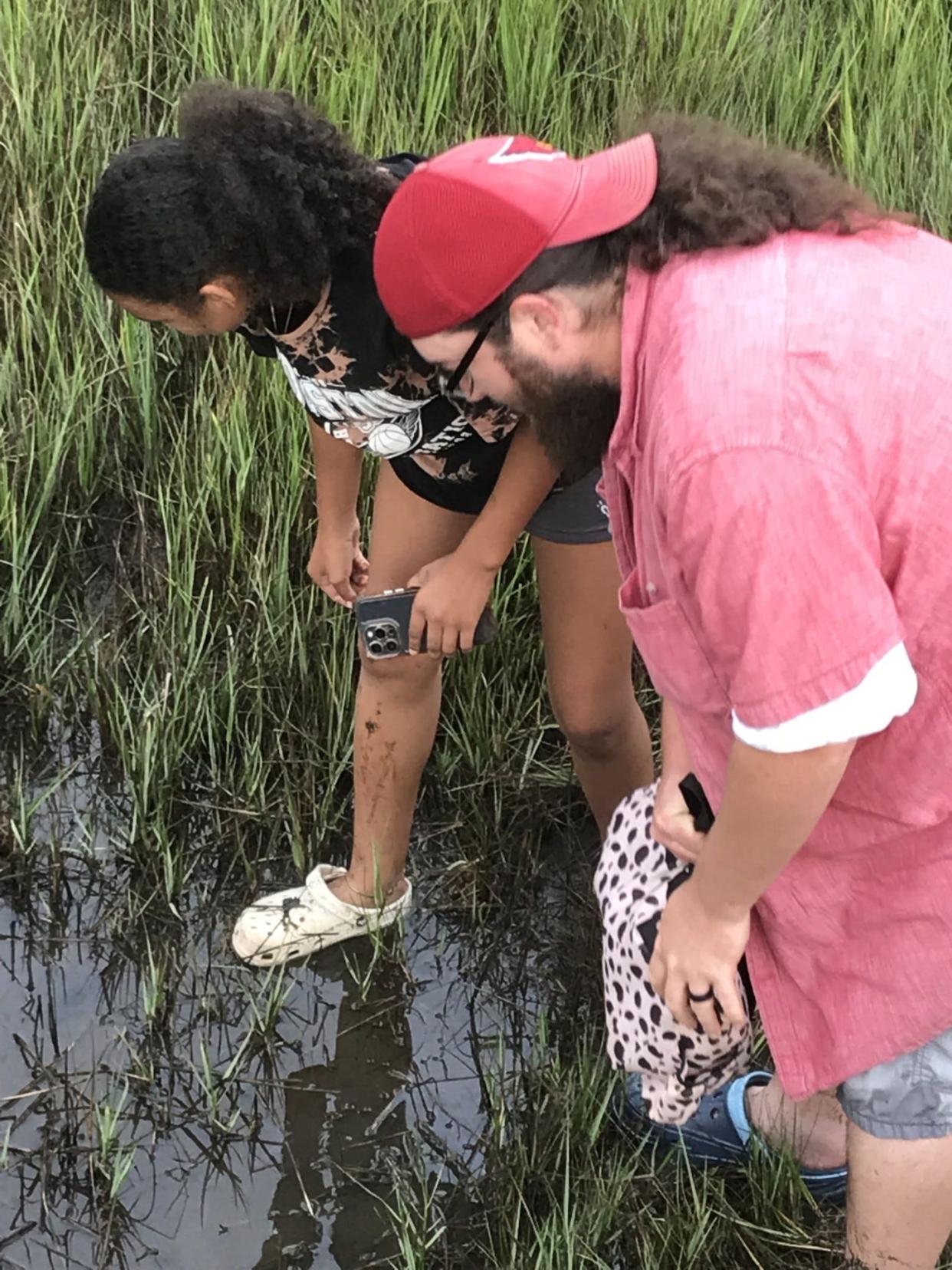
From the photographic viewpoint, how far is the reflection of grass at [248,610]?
5.36 feet

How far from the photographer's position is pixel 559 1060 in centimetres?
178

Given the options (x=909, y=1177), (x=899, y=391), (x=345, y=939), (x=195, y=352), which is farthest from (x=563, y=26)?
(x=909, y=1177)

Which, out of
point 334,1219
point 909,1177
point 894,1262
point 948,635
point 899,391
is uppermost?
point 899,391

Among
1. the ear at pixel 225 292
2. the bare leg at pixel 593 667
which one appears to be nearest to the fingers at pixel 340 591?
the bare leg at pixel 593 667

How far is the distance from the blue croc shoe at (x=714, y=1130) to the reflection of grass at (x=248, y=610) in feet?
0.13

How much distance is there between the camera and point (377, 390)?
152 cm

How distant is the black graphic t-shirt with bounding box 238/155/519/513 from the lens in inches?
57.7

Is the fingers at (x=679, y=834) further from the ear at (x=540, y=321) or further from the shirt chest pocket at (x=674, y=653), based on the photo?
the ear at (x=540, y=321)

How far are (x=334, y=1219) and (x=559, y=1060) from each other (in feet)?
1.22

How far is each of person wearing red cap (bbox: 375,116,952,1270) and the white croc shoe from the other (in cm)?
79

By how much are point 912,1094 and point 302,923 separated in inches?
39.3

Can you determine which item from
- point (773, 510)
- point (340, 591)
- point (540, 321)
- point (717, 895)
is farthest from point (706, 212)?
point (340, 591)

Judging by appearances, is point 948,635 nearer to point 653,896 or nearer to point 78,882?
point 653,896

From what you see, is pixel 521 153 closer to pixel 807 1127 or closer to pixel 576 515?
pixel 576 515
